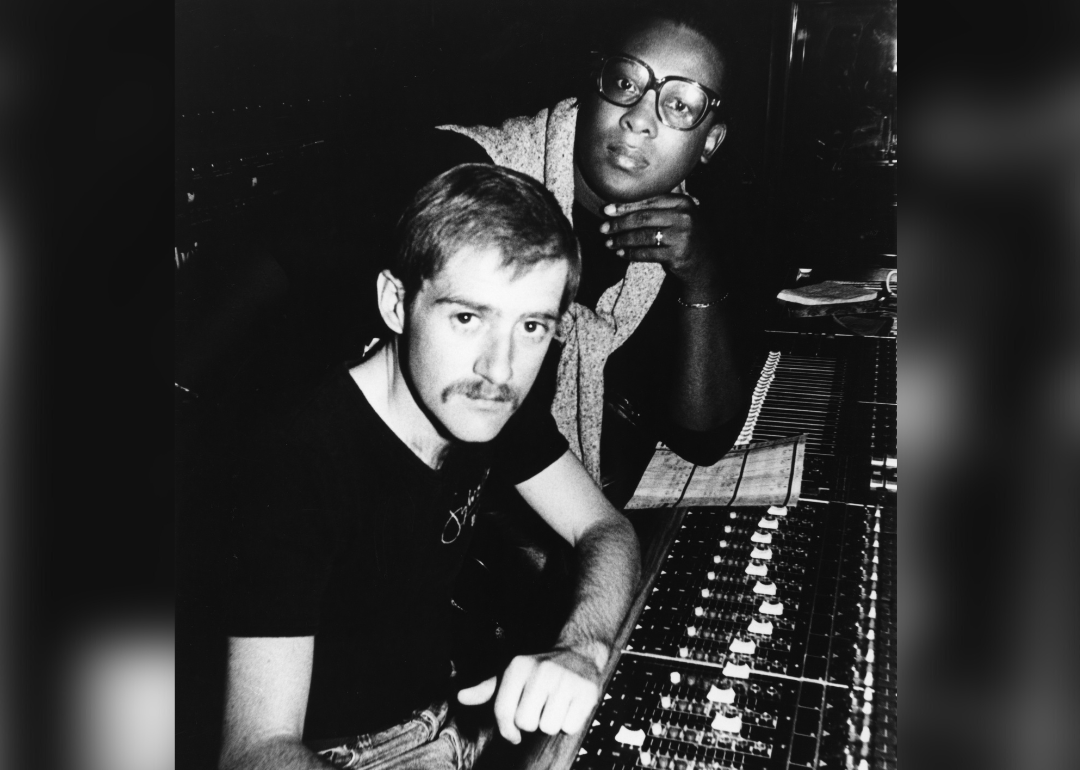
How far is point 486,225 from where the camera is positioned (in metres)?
1.72

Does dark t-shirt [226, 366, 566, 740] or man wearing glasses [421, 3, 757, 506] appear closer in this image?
man wearing glasses [421, 3, 757, 506]

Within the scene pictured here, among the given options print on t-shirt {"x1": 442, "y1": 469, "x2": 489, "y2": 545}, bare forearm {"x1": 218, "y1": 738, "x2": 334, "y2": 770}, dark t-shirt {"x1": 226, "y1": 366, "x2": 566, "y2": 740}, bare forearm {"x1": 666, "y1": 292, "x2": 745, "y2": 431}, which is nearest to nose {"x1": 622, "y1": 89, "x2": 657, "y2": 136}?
bare forearm {"x1": 666, "y1": 292, "x2": 745, "y2": 431}

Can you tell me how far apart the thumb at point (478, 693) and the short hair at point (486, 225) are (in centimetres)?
65

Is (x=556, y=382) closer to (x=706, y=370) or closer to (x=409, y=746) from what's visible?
(x=706, y=370)

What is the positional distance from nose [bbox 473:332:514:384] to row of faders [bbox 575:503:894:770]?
394 mm

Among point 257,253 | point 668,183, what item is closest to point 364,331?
point 257,253

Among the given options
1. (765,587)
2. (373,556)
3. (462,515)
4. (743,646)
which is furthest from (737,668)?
(373,556)

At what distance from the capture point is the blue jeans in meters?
1.76

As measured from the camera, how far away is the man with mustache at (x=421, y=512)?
1719mm

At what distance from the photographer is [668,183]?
5.57 ft

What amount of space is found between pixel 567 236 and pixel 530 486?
44cm

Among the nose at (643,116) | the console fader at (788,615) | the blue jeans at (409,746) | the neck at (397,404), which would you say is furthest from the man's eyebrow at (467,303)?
the blue jeans at (409,746)

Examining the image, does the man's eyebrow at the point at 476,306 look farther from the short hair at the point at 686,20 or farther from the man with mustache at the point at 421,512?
the short hair at the point at 686,20

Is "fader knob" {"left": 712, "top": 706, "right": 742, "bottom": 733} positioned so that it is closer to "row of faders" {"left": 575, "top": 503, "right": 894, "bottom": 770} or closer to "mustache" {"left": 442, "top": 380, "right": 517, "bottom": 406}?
"row of faders" {"left": 575, "top": 503, "right": 894, "bottom": 770}
